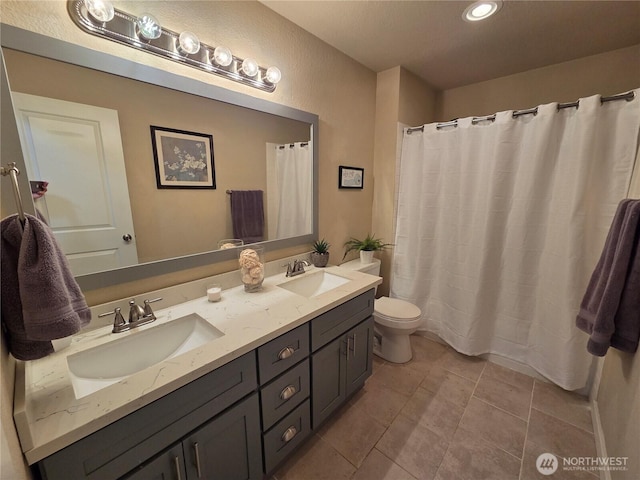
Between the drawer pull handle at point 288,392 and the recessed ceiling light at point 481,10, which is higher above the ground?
the recessed ceiling light at point 481,10

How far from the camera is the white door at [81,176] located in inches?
36.0

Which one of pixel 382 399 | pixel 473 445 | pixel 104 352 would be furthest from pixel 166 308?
pixel 473 445

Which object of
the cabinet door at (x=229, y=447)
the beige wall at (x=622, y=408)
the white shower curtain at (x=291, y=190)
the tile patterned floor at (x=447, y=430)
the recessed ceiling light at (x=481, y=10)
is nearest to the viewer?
the cabinet door at (x=229, y=447)

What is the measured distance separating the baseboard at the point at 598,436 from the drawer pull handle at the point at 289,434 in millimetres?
1434

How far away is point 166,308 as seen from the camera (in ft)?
4.09

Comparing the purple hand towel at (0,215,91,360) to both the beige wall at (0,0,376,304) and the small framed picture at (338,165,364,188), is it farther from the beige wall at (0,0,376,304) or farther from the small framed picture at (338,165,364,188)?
the small framed picture at (338,165,364,188)

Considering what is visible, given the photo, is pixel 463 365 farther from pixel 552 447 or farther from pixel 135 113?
pixel 135 113

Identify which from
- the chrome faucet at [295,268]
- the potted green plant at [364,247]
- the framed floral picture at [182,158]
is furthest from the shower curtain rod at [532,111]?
the framed floral picture at [182,158]

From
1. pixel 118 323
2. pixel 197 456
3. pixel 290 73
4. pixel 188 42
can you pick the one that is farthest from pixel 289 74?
pixel 197 456

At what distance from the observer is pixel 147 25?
106 centimetres

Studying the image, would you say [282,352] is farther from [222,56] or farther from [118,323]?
[222,56]

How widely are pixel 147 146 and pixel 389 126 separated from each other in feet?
6.15

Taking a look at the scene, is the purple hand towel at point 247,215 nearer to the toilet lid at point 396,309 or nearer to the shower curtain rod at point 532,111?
the toilet lid at point 396,309

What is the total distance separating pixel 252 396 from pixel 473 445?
1266 mm
